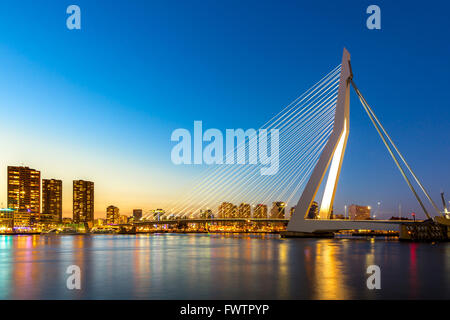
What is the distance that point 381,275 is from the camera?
17.1 m

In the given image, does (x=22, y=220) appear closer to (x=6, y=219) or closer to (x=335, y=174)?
(x=6, y=219)

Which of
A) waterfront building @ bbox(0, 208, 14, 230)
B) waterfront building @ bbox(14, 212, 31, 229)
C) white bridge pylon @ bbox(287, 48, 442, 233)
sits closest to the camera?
white bridge pylon @ bbox(287, 48, 442, 233)

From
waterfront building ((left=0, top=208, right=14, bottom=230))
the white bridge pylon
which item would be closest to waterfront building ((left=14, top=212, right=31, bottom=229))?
waterfront building ((left=0, top=208, right=14, bottom=230))

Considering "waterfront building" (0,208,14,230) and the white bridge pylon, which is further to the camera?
"waterfront building" (0,208,14,230)

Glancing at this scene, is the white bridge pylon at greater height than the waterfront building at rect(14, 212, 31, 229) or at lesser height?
greater

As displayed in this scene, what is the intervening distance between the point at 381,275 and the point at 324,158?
798 inches

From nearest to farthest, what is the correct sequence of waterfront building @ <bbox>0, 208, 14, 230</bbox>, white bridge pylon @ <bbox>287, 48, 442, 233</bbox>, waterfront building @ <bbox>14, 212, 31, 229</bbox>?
white bridge pylon @ <bbox>287, 48, 442, 233</bbox> → waterfront building @ <bbox>0, 208, 14, 230</bbox> → waterfront building @ <bbox>14, 212, 31, 229</bbox>

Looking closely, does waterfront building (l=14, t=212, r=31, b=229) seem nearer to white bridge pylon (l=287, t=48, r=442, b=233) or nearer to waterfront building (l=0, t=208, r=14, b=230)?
waterfront building (l=0, t=208, r=14, b=230)

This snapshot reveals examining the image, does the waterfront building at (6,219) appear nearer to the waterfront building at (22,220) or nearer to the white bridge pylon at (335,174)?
the waterfront building at (22,220)
